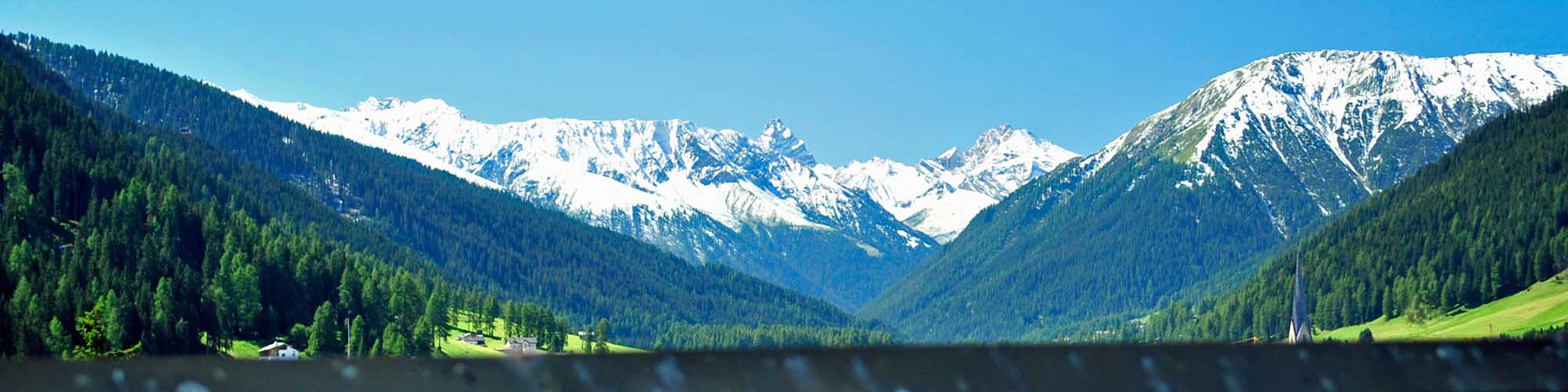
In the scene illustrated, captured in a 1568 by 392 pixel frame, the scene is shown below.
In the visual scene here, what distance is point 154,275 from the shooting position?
6083 inches

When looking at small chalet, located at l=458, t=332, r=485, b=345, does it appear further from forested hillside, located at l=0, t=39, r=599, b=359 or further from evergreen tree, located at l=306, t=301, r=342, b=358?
evergreen tree, located at l=306, t=301, r=342, b=358

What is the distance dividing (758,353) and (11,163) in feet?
662

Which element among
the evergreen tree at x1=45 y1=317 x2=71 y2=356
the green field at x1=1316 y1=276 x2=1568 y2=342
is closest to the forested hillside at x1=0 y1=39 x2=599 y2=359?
the evergreen tree at x1=45 y1=317 x2=71 y2=356

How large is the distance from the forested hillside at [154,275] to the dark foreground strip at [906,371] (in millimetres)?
122458

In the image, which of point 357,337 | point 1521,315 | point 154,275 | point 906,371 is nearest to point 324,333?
point 357,337

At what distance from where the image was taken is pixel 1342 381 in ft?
16.2

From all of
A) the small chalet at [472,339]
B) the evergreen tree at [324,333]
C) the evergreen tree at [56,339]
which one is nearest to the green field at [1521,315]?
the small chalet at [472,339]

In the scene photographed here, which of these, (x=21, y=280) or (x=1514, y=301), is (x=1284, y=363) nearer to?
(x=21, y=280)

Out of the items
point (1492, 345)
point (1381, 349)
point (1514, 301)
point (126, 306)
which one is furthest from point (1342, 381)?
point (1514, 301)

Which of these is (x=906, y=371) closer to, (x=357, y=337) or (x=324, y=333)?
(x=324, y=333)

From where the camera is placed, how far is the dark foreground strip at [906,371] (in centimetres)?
425

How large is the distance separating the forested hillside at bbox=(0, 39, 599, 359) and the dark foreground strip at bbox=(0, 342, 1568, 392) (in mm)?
122458

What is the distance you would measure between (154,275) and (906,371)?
167m

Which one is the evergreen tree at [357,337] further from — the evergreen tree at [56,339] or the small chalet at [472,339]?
the evergreen tree at [56,339]
